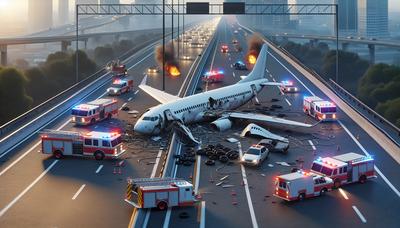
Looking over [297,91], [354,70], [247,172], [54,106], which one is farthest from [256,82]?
[354,70]

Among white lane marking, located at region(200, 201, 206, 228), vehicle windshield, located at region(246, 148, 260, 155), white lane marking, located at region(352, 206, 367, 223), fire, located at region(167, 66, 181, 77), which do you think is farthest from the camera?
fire, located at region(167, 66, 181, 77)

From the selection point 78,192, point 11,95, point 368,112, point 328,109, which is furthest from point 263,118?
point 11,95

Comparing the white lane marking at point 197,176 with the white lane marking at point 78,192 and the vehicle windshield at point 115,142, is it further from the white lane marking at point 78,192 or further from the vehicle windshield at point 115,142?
the white lane marking at point 78,192

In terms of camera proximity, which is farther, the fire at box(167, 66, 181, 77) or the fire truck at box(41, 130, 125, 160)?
the fire at box(167, 66, 181, 77)

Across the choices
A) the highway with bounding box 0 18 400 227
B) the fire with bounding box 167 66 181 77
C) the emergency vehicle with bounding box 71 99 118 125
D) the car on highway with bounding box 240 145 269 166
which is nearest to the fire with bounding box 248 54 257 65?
the fire with bounding box 167 66 181 77

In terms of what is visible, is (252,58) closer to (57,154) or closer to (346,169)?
(57,154)

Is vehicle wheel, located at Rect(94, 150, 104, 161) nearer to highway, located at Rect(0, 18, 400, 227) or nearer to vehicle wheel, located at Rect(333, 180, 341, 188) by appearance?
highway, located at Rect(0, 18, 400, 227)

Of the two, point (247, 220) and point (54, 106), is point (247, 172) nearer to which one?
point (247, 220)
